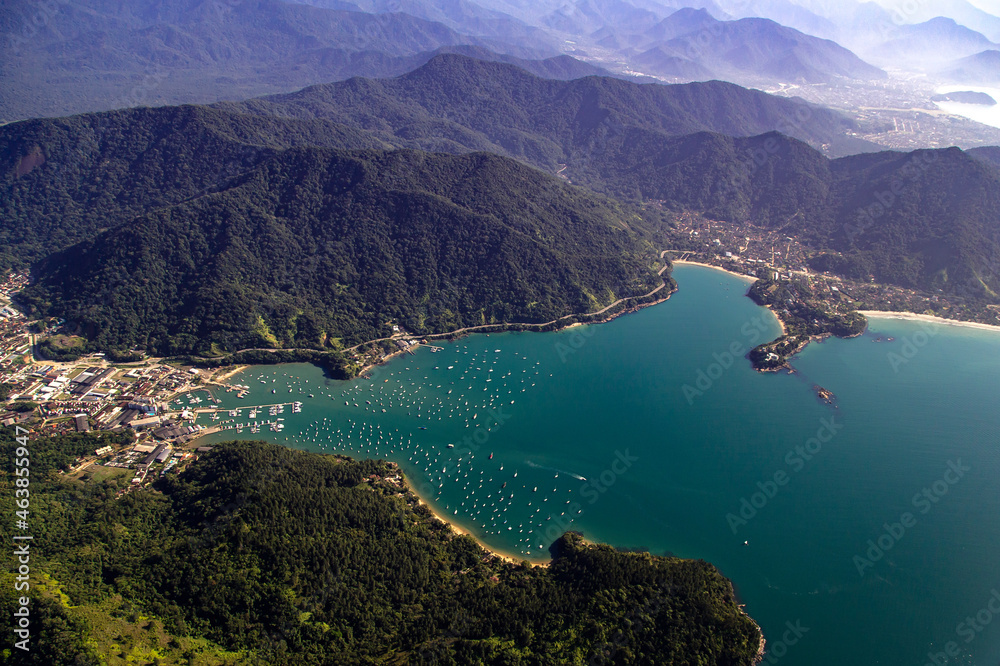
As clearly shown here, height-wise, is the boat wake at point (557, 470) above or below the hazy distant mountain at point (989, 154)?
below

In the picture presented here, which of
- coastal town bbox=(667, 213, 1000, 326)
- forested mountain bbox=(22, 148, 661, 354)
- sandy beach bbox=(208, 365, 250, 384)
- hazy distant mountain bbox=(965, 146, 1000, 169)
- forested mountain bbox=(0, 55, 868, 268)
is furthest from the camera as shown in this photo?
hazy distant mountain bbox=(965, 146, 1000, 169)

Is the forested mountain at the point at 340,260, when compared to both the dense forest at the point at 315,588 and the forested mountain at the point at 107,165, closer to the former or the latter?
the forested mountain at the point at 107,165

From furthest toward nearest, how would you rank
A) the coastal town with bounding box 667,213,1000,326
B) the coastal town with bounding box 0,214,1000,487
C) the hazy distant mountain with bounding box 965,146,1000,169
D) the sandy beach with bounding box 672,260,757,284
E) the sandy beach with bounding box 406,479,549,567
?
1. the hazy distant mountain with bounding box 965,146,1000,169
2. the sandy beach with bounding box 672,260,757,284
3. the coastal town with bounding box 667,213,1000,326
4. the coastal town with bounding box 0,214,1000,487
5. the sandy beach with bounding box 406,479,549,567

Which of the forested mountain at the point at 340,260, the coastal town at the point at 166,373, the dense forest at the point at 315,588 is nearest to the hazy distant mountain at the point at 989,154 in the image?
the coastal town at the point at 166,373

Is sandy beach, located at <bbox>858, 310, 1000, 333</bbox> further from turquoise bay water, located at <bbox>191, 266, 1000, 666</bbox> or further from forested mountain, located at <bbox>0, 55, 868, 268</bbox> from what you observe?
forested mountain, located at <bbox>0, 55, 868, 268</bbox>

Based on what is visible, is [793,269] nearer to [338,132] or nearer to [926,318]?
[926,318]

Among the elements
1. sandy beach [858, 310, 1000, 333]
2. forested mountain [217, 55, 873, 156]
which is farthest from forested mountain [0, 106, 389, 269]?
sandy beach [858, 310, 1000, 333]
